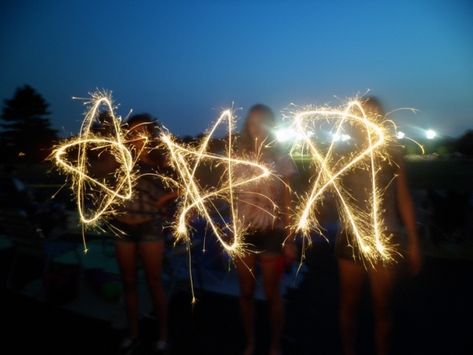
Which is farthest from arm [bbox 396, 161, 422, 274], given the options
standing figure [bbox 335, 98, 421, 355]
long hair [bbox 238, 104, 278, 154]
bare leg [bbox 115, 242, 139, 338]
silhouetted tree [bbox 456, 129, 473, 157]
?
silhouetted tree [bbox 456, 129, 473, 157]

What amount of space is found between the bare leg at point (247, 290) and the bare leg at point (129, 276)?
2.54 feet

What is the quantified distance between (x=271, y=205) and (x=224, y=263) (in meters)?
2.19

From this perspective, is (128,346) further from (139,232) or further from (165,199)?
(165,199)

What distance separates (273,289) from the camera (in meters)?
2.28

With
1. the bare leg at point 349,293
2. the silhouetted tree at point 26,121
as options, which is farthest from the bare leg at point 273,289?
the silhouetted tree at point 26,121

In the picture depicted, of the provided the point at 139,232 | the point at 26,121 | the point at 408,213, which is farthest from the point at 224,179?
the point at 26,121

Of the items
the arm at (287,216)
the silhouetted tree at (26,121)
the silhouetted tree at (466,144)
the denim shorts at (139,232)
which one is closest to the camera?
the arm at (287,216)

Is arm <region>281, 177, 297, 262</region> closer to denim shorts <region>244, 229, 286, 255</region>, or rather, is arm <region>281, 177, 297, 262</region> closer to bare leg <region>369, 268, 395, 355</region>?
denim shorts <region>244, 229, 286, 255</region>

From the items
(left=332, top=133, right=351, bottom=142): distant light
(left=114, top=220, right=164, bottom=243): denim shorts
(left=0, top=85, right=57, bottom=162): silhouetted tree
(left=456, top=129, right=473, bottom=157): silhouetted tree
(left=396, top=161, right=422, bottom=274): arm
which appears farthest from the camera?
(left=0, top=85, right=57, bottom=162): silhouetted tree

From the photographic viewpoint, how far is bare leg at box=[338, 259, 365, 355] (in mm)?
2027

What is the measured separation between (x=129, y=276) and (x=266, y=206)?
3.78 ft

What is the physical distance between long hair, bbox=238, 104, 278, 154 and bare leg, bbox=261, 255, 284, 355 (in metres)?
0.70

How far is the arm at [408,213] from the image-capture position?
1.95 m

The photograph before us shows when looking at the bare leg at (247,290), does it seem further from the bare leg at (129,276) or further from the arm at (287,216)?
the bare leg at (129,276)
